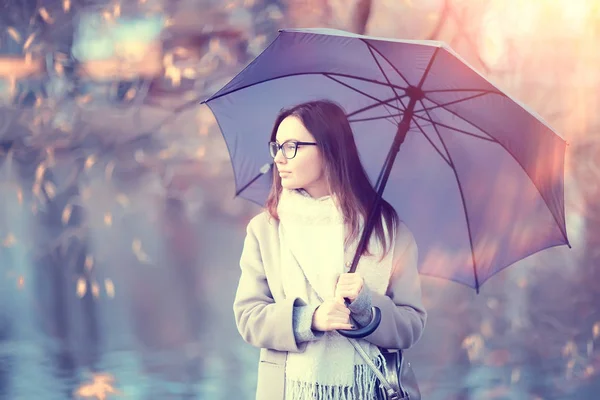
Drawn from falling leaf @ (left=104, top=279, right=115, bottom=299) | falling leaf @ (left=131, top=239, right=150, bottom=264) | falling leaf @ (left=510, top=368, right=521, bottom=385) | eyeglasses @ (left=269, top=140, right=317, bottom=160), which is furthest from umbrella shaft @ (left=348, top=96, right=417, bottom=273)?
falling leaf @ (left=510, top=368, right=521, bottom=385)

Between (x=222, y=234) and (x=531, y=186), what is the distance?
4.60 feet

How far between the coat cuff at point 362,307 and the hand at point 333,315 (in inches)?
0.9

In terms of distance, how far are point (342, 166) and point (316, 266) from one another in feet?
1.03

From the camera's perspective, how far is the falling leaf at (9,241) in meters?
3.62

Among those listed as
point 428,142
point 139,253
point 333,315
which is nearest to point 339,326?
point 333,315

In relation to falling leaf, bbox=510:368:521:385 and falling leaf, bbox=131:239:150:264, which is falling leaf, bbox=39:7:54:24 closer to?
falling leaf, bbox=131:239:150:264

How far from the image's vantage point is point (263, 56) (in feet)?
9.25

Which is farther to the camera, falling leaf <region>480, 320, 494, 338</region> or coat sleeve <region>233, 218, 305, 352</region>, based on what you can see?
falling leaf <region>480, 320, 494, 338</region>

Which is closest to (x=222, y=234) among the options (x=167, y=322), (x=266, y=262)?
(x=167, y=322)

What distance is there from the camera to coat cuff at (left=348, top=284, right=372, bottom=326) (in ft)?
7.88

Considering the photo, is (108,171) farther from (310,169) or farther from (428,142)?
(428,142)

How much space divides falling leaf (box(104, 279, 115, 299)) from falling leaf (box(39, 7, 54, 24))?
1107mm

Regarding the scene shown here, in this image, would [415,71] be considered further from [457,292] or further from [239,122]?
[457,292]

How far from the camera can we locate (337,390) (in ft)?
8.48
